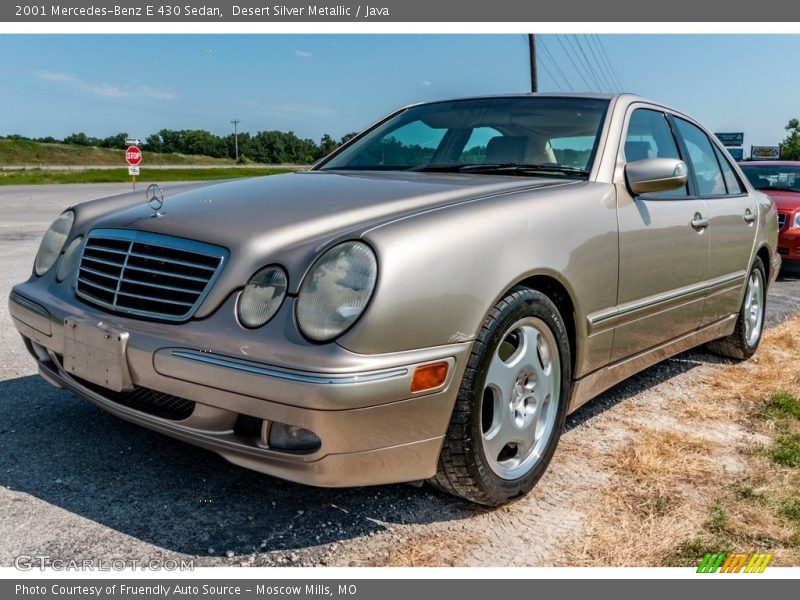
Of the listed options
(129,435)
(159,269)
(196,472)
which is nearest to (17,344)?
(129,435)

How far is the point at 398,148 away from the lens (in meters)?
3.65

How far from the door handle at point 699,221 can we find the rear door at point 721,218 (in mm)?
82

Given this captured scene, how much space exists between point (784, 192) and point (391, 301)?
928cm

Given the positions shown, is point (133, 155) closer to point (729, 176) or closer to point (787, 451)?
point (729, 176)

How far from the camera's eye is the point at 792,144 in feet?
294

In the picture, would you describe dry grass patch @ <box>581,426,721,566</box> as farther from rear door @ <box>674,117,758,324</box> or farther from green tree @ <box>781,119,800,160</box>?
green tree @ <box>781,119,800,160</box>

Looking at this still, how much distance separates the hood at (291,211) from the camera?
2188 millimetres

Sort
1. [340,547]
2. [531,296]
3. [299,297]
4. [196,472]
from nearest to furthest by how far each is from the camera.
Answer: [299,297] < [340,547] < [531,296] < [196,472]

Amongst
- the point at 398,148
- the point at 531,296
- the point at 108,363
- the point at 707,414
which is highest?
the point at 398,148

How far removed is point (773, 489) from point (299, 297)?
195 cm

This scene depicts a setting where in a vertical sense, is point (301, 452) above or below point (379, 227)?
below

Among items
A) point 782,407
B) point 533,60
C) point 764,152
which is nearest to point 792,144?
point 764,152

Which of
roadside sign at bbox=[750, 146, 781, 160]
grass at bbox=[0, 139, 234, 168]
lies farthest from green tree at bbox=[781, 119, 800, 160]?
grass at bbox=[0, 139, 234, 168]

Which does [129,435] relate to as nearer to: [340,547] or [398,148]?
[340,547]
